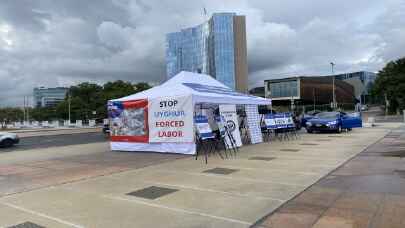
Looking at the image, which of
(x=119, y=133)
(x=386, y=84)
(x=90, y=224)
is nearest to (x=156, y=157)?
(x=119, y=133)

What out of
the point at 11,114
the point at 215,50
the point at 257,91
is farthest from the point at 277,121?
the point at 257,91

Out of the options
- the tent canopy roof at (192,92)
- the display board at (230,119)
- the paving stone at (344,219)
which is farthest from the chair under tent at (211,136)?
the paving stone at (344,219)

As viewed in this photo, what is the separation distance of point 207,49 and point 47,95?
76.4 meters

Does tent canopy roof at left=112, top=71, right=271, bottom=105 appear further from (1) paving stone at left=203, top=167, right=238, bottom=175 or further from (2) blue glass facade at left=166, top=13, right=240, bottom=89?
(2) blue glass facade at left=166, top=13, right=240, bottom=89

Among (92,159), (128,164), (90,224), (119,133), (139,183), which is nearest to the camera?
(90,224)

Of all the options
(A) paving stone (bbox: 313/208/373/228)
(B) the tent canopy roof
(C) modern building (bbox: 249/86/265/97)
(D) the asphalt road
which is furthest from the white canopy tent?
(C) modern building (bbox: 249/86/265/97)

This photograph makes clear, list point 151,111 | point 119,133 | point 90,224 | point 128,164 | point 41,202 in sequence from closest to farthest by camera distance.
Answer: point 90,224 < point 41,202 < point 128,164 < point 151,111 < point 119,133

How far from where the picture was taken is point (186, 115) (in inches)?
516

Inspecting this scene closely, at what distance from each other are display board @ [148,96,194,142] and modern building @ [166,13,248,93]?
40823mm

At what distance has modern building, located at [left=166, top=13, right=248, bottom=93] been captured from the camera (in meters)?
57.9

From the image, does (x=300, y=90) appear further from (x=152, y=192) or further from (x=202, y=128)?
(x=152, y=192)

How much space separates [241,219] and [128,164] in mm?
6359

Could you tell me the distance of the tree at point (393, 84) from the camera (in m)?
66.6

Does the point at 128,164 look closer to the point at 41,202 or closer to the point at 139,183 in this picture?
the point at 139,183
